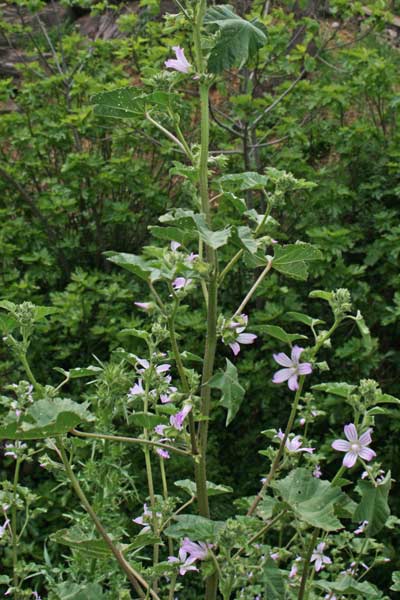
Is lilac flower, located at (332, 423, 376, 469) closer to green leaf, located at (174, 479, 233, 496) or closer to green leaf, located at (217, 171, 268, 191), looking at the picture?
green leaf, located at (174, 479, 233, 496)

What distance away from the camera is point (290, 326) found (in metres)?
3.61

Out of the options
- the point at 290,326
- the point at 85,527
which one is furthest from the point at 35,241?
the point at 85,527

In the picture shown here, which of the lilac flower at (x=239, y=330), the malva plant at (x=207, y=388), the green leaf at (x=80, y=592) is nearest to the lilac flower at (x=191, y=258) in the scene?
the malva plant at (x=207, y=388)

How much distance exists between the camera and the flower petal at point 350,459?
132 cm

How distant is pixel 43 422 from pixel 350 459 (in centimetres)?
56

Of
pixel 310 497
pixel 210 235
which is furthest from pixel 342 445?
pixel 210 235

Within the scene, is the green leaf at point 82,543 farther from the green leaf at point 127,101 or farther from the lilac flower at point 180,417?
the green leaf at point 127,101

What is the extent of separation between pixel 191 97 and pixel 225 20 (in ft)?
10.3

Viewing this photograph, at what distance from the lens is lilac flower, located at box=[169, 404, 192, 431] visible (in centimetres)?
127

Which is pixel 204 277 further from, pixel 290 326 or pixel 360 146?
pixel 360 146

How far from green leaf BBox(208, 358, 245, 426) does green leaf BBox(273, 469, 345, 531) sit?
17 centimetres

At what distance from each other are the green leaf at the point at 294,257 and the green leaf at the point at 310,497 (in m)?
0.35

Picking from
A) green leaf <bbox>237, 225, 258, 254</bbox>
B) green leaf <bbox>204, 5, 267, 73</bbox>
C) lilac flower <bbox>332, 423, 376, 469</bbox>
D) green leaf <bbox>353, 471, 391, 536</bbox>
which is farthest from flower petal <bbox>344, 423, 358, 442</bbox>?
green leaf <bbox>204, 5, 267, 73</bbox>

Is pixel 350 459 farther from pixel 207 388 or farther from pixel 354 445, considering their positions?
pixel 207 388
